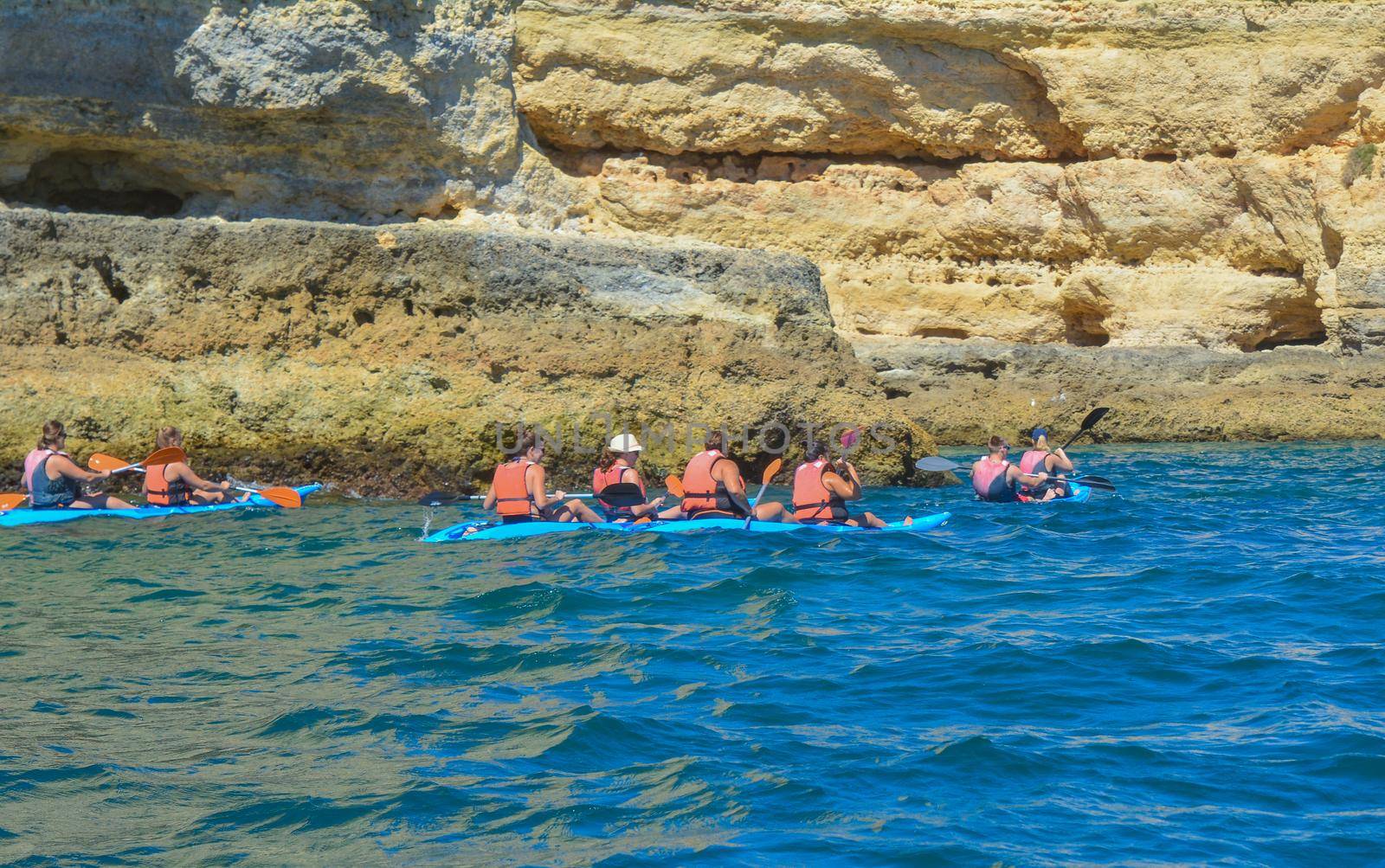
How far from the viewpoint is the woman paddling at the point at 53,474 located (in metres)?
10.4

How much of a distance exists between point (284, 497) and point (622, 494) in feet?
8.93

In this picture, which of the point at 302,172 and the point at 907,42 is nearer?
the point at 302,172

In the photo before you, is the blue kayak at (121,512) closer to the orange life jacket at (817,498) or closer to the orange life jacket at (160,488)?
the orange life jacket at (160,488)

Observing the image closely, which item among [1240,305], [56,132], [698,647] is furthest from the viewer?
[1240,305]

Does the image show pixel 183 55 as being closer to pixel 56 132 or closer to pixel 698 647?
pixel 56 132

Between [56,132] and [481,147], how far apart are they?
5088mm

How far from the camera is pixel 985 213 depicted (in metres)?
21.3

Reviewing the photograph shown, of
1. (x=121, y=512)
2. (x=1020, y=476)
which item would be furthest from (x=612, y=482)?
(x=121, y=512)

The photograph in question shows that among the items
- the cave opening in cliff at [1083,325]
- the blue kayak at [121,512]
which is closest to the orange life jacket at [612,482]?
the blue kayak at [121,512]

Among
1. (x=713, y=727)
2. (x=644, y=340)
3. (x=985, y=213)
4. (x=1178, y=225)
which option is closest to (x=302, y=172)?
(x=644, y=340)

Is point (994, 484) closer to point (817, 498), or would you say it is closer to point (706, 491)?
point (817, 498)

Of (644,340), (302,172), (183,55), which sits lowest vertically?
(644,340)

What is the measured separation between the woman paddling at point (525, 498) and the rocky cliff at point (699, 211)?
1359 millimetres

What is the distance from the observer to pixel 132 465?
10938 millimetres
